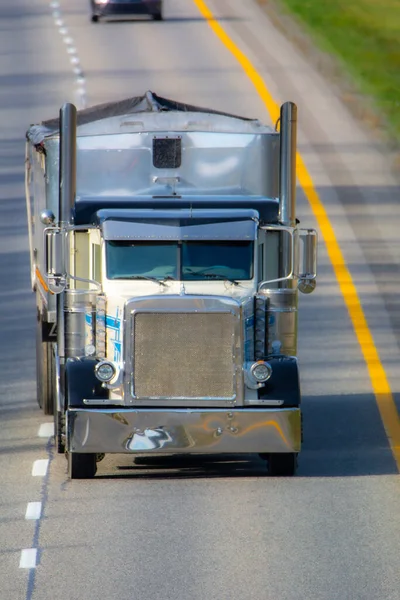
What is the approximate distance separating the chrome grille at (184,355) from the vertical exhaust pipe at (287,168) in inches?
66.7

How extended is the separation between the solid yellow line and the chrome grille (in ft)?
8.05

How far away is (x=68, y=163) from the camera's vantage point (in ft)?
54.9

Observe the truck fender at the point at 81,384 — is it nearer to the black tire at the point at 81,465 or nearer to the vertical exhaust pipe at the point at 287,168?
the black tire at the point at 81,465

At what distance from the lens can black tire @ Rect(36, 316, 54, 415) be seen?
63.7ft

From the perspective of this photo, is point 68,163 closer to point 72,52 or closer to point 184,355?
point 184,355

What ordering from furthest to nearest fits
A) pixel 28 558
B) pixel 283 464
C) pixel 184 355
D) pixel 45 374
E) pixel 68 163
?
1. pixel 45 374
2. pixel 68 163
3. pixel 283 464
4. pixel 184 355
5. pixel 28 558

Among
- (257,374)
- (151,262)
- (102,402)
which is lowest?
(102,402)

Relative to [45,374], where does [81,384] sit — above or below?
above

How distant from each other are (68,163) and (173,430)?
10.4 feet

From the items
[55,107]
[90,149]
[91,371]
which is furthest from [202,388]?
[55,107]

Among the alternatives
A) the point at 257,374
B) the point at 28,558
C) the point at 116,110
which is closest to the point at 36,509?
the point at 28,558

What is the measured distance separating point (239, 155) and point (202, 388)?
3163mm

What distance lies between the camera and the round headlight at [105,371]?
15.8 metres

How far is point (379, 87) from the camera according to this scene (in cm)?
4166
